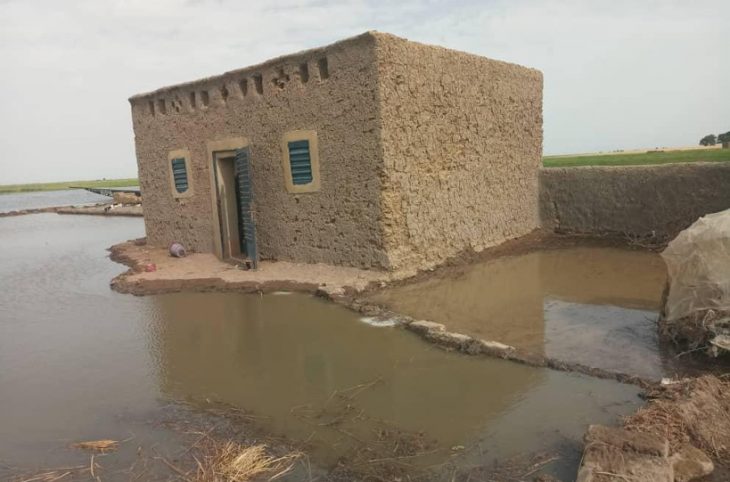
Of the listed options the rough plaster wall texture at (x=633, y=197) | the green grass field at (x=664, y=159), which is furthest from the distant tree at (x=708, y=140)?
the rough plaster wall texture at (x=633, y=197)

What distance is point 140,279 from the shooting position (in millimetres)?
8898

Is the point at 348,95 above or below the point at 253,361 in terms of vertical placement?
above

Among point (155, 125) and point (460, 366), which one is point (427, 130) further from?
point (155, 125)

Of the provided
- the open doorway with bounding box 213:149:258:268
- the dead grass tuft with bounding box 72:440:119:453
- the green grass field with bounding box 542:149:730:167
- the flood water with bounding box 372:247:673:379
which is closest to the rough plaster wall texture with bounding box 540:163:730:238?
the flood water with bounding box 372:247:673:379

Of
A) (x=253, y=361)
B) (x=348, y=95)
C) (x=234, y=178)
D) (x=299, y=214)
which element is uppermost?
(x=348, y=95)

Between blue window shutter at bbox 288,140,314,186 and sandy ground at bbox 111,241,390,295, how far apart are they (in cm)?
138

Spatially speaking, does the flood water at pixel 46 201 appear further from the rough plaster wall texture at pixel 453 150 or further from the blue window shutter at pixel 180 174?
the rough plaster wall texture at pixel 453 150

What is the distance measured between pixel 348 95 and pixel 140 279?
464 centimetres

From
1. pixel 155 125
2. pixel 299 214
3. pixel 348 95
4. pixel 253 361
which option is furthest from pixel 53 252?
pixel 253 361

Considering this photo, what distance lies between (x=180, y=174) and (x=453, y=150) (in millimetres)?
5686

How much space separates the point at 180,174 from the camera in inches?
431

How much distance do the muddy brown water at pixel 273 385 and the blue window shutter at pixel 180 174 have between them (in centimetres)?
406

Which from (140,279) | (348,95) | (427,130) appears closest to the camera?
(348,95)

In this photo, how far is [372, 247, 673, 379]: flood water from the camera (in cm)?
481
